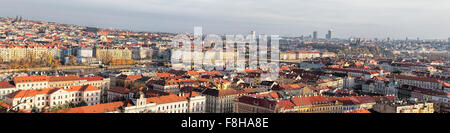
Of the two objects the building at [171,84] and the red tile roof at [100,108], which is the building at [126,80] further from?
the red tile roof at [100,108]

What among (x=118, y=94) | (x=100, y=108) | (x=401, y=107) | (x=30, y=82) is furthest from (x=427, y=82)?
(x=30, y=82)

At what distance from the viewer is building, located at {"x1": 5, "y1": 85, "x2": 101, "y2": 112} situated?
20.7 metres

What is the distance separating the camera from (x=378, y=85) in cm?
3419

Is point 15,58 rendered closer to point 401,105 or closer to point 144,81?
point 144,81

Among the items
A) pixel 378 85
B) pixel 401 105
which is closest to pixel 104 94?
pixel 401 105

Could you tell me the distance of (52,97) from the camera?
22.4m

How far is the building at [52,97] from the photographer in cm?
2070

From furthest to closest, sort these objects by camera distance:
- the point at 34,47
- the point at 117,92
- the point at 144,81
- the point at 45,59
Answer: the point at 34,47 < the point at 45,59 < the point at 144,81 < the point at 117,92

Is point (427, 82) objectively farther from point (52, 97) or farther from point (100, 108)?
point (52, 97)

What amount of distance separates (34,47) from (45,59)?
6.50 metres

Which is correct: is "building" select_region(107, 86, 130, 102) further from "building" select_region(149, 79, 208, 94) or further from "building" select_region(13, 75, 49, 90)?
"building" select_region(13, 75, 49, 90)

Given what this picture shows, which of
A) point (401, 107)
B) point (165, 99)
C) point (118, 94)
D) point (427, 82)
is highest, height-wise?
point (165, 99)
